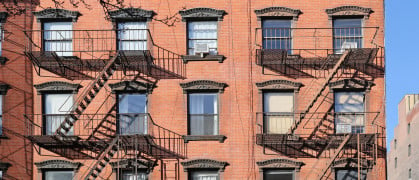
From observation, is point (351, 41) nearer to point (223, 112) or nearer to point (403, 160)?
point (223, 112)

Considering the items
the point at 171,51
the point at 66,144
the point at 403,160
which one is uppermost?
the point at 171,51

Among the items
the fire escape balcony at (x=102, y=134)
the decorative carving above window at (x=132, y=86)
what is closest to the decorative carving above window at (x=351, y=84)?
the fire escape balcony at (x=102, y=134)

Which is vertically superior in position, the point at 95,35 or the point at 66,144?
the point at 95,35

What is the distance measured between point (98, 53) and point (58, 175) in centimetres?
519

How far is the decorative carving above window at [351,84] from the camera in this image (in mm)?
34812

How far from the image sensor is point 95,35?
35406 millimetres

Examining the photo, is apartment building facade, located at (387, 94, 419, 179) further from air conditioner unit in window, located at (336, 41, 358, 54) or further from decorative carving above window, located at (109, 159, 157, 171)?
decorative carving above window, located at (109, 159, 157, 171)

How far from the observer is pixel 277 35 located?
35.3 meters

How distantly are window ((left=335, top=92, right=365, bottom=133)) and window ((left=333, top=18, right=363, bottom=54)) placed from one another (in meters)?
1.87

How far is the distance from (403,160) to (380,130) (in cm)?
5165

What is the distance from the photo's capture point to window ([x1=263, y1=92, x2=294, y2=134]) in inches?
1369

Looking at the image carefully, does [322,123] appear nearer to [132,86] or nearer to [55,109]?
[132,86]

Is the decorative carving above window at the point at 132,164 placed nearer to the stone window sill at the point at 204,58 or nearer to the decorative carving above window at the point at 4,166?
the decorative carving above window at the point at 4,166

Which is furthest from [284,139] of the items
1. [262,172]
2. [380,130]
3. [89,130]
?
[89,130]
